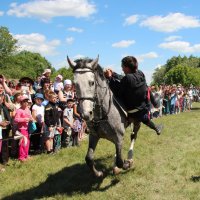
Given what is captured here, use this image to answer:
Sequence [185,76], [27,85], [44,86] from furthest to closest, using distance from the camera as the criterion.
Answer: [185,76]
[27,85]
[44,86]

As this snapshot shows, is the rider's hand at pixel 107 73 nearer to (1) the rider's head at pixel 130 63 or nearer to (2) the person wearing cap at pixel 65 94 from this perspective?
(1) the rider's head at pixel 130 63

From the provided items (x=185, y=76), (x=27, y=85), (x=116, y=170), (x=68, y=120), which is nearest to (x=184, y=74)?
(x=185, y=76)

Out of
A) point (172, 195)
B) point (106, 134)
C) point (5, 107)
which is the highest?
point (5, 107)

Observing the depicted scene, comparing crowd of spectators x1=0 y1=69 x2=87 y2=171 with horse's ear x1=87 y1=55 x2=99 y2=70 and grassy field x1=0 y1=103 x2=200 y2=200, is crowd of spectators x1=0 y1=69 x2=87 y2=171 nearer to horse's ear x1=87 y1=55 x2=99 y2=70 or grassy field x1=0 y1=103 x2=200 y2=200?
grassy field x1=0 y1=103 x2=200 y2=200

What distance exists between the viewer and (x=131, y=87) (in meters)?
6.87

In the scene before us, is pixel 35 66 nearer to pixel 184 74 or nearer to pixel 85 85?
pixel 184 74

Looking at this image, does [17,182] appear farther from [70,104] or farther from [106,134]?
[70,104]

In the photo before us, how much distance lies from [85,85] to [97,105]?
775mm

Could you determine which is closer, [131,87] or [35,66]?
[131,87]

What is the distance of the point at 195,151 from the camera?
9.78m

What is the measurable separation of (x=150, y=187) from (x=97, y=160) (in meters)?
2.11

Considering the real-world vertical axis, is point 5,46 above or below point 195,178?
above

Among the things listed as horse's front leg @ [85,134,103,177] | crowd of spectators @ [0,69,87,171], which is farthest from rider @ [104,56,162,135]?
crowd of spectators @ [0,69,87,171]

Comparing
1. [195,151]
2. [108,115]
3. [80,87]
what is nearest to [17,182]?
[108,115]
